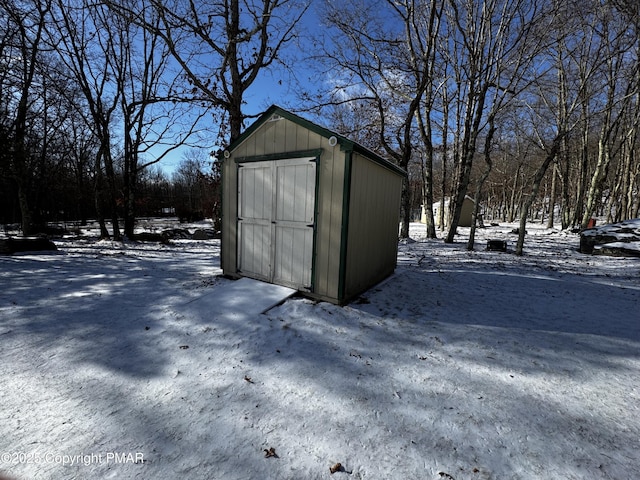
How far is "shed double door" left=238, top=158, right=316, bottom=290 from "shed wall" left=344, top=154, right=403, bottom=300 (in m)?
0.62

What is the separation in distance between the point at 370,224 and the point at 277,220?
62.2 inches

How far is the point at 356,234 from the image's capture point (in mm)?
4191

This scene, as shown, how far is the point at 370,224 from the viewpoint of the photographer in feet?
15.1

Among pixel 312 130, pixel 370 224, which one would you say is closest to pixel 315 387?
pixel 370 224

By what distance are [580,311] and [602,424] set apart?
2771 millimetres

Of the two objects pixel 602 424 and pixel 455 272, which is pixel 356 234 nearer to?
pixel 602 424

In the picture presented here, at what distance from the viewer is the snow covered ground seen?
159cm

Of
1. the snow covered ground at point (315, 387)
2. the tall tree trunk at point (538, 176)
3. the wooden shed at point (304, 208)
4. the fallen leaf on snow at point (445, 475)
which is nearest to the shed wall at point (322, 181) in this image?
the wooden shed at point (304, 208)

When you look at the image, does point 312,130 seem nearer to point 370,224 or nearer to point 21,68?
point 370,224

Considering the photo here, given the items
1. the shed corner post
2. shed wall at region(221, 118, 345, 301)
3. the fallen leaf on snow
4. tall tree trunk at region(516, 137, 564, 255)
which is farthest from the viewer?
tall tree trunk at region(516, 137, 564, 255)

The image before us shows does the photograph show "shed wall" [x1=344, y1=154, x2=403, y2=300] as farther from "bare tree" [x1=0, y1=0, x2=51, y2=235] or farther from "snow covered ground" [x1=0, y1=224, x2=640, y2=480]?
"bare tree" [x1=0, y1=0, x2=51, y2=235]

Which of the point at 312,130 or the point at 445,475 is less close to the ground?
the point at 312,130

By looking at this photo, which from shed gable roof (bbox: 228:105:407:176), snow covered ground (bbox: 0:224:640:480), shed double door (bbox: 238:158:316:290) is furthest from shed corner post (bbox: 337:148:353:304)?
shed double door (bbox: 238:158:316:290)

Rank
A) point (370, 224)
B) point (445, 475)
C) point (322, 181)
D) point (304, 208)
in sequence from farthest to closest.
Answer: point (370, 224) < point (304, 208) < point (322, 181) < point (445, 475)
